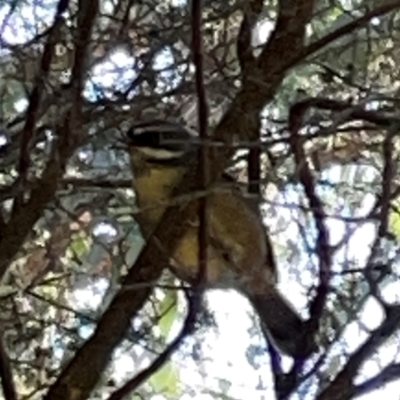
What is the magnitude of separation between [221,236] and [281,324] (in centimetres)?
26

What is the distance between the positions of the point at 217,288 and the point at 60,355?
202mm

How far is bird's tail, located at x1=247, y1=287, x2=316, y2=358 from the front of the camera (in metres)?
1.02

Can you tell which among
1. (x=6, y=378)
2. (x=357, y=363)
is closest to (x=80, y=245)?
(x=6, y=378)

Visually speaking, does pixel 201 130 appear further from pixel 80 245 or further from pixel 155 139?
pixel 80 245

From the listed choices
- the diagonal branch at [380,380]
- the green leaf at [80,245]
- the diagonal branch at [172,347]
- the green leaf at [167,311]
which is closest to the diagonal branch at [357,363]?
the diagonal branch at [380,380]

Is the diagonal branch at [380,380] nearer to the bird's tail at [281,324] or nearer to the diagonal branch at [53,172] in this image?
the bird's tail at [281,324]

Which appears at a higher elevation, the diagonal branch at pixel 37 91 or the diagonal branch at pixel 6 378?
the diagonal branch at pixel 37 91

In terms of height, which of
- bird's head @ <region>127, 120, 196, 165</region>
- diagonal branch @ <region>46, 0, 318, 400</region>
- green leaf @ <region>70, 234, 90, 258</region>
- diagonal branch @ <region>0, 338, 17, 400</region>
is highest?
bird's head @ <region>127, 120, 196, 165</region>

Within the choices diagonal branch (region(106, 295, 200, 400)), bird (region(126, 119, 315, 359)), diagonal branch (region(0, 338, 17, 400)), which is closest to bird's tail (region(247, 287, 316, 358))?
bird (region(126, 119, 315, 359))

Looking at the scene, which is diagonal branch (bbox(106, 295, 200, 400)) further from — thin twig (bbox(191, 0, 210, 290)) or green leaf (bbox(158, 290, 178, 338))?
green leaf (bbox(158, 290, 178, 338))

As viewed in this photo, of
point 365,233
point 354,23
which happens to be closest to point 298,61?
point 354,23

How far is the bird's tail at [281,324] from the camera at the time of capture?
1.02 meters

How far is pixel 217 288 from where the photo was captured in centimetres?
127

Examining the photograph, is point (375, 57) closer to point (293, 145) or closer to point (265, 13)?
point (265, 13)
